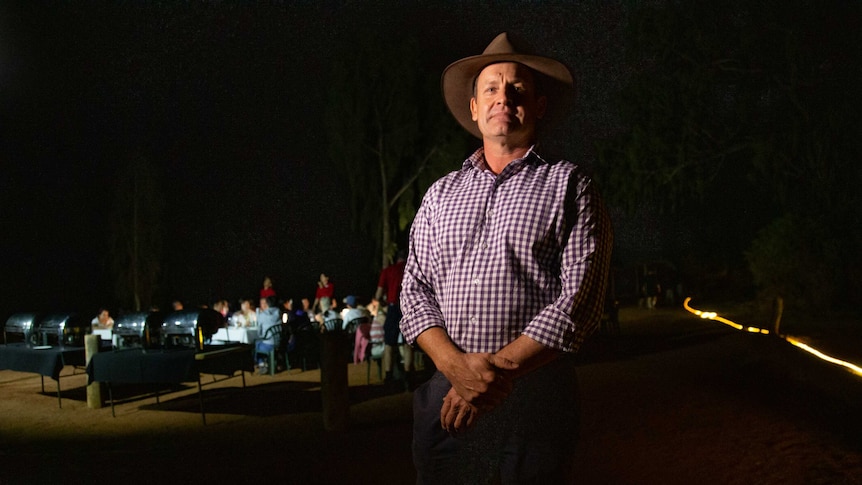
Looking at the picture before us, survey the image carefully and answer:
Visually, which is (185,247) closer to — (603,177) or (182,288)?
(182,288)

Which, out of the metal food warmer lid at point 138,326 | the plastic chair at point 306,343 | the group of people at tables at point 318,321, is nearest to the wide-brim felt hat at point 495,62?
the metal food warmer lid at point 138,326

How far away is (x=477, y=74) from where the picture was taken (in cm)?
209

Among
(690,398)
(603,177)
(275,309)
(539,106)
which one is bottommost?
(690,398)

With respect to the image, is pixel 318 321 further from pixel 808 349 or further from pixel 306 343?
pixel 808 349

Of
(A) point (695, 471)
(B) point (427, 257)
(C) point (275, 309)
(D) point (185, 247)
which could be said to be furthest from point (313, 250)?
(B) point (427, 257)

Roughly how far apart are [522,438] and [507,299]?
0.36 m

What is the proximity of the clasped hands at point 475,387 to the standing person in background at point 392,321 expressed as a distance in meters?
6.33

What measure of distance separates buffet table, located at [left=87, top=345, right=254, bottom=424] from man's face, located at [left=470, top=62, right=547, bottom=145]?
6.07 metres

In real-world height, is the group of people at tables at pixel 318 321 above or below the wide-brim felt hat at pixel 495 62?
below

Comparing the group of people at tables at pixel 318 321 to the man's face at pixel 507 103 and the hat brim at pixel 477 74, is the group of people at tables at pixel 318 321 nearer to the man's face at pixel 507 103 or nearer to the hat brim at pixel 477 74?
the hat brim at pixel 477 74

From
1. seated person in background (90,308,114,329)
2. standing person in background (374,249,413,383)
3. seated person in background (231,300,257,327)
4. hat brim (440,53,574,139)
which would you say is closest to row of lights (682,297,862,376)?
standing person in background (374,249,413,383)

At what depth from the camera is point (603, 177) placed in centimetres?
1959

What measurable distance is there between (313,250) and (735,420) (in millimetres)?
26266

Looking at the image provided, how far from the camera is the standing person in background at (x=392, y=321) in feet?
28.1
